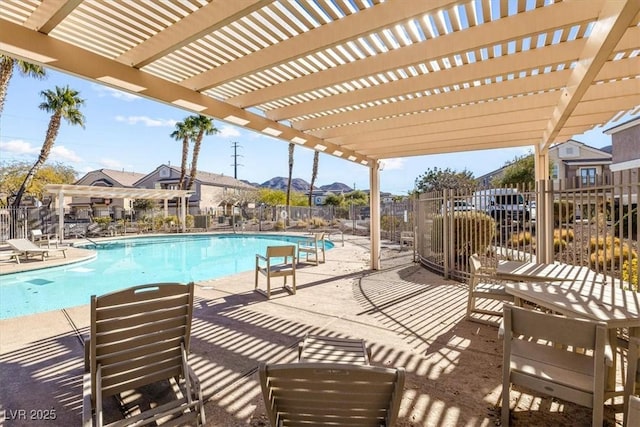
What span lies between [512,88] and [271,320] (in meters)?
4.52

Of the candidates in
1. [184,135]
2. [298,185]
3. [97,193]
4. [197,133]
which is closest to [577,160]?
[197,133]

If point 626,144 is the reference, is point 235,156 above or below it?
above

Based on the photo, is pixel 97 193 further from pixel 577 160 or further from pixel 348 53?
pixel 577 160

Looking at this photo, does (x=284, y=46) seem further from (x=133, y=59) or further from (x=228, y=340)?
(x=228, y=340)

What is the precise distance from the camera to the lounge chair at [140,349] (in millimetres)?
2119

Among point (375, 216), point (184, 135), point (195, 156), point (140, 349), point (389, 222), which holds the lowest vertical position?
point (140, 349)

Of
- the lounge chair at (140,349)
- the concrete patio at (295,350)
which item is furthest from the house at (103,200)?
the lounge chair at (140,349)

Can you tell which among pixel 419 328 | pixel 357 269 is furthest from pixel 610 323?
pixel 357 269

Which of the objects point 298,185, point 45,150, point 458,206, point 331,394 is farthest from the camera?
point 298,185

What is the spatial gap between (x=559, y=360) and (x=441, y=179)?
26391 mm

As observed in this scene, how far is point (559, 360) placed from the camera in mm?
2346

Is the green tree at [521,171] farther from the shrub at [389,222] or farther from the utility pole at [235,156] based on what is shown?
the utility pole at [235,156]

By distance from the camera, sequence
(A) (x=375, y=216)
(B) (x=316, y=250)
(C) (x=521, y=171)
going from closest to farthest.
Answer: (A) (x=375, y=216) < (B) (x=316, y=250) < (C) (x=521, y=171)

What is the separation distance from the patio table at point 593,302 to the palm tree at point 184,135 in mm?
23882
